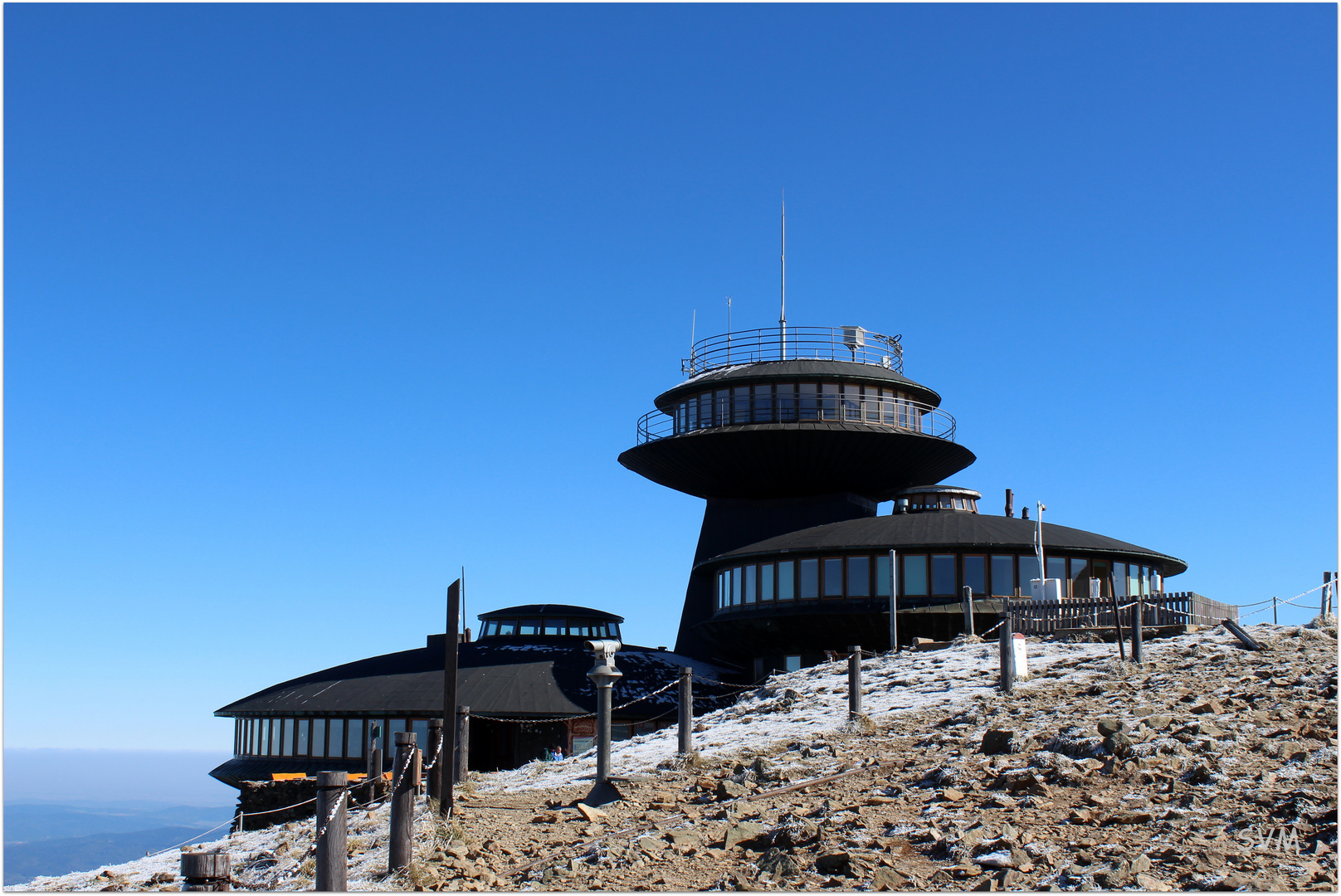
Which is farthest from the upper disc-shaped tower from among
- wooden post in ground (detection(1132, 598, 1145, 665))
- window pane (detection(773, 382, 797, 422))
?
wooden post in ground (detection(1132, 598, 1145, 665))

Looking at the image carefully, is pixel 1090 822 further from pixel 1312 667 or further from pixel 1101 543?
pixel 1101 543

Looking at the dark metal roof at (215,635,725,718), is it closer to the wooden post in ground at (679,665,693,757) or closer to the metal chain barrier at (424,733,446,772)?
the wooden post in ground at (679,665,693,757)

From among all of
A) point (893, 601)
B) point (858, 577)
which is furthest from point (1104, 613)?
point (858, 577)

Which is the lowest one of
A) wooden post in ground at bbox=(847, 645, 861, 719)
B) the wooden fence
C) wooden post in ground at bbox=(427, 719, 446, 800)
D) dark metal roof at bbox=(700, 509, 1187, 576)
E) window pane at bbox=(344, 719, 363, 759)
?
window pane at bbox=(344, 719, 363, 759)

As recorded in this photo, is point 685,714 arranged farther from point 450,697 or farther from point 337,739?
point 337,739

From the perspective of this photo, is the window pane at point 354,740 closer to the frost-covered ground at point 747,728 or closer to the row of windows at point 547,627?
the row of windows at point 547,627

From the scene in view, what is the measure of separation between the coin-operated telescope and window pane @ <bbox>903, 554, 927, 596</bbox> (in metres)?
22.5

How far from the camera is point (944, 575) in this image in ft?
128

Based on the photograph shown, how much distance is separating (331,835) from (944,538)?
29.6 metres

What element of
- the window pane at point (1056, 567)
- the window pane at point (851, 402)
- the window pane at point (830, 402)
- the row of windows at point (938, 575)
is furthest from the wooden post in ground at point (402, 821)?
the window pane at point (851, 402)

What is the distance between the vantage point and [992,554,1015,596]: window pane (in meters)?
39.1

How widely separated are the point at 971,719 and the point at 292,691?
32526mm

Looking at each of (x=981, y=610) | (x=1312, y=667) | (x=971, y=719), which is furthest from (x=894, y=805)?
(x=981, y=610)

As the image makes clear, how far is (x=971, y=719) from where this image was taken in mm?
19125
